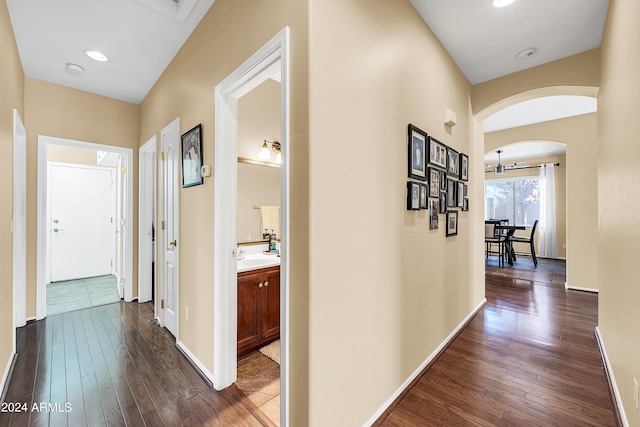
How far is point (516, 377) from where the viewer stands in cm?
200

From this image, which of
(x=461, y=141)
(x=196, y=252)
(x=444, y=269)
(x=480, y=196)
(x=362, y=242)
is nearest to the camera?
(x=362, y=242)

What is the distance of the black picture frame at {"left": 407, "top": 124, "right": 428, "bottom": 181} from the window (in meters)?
7.41

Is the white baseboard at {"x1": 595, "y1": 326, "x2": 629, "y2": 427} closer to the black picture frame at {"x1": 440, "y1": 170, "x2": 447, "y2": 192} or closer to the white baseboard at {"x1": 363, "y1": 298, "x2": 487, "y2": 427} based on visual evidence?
the white baseboard at {"x1": 363, "y1": 298, "x2": 487, "y2": 427}

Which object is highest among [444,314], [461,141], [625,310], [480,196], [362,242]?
[461,141]

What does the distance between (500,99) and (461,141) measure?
0.72m

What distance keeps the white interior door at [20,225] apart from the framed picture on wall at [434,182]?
3.59 metres

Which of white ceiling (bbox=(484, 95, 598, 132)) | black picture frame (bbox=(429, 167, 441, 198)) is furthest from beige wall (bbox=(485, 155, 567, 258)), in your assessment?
black picture frame (bbox=(429, 167, 441, 198))

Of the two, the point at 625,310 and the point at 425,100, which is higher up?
the point at 425,100

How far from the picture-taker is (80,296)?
391 centimetres

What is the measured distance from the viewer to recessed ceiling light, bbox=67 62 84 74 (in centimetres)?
278

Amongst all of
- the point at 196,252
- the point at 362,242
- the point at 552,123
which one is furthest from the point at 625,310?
the point at 552,123

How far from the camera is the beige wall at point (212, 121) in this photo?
1.26 meters

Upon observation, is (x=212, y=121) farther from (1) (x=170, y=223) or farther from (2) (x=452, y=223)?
(2) (x=452, y=223)

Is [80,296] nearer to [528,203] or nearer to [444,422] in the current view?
[444,422]
